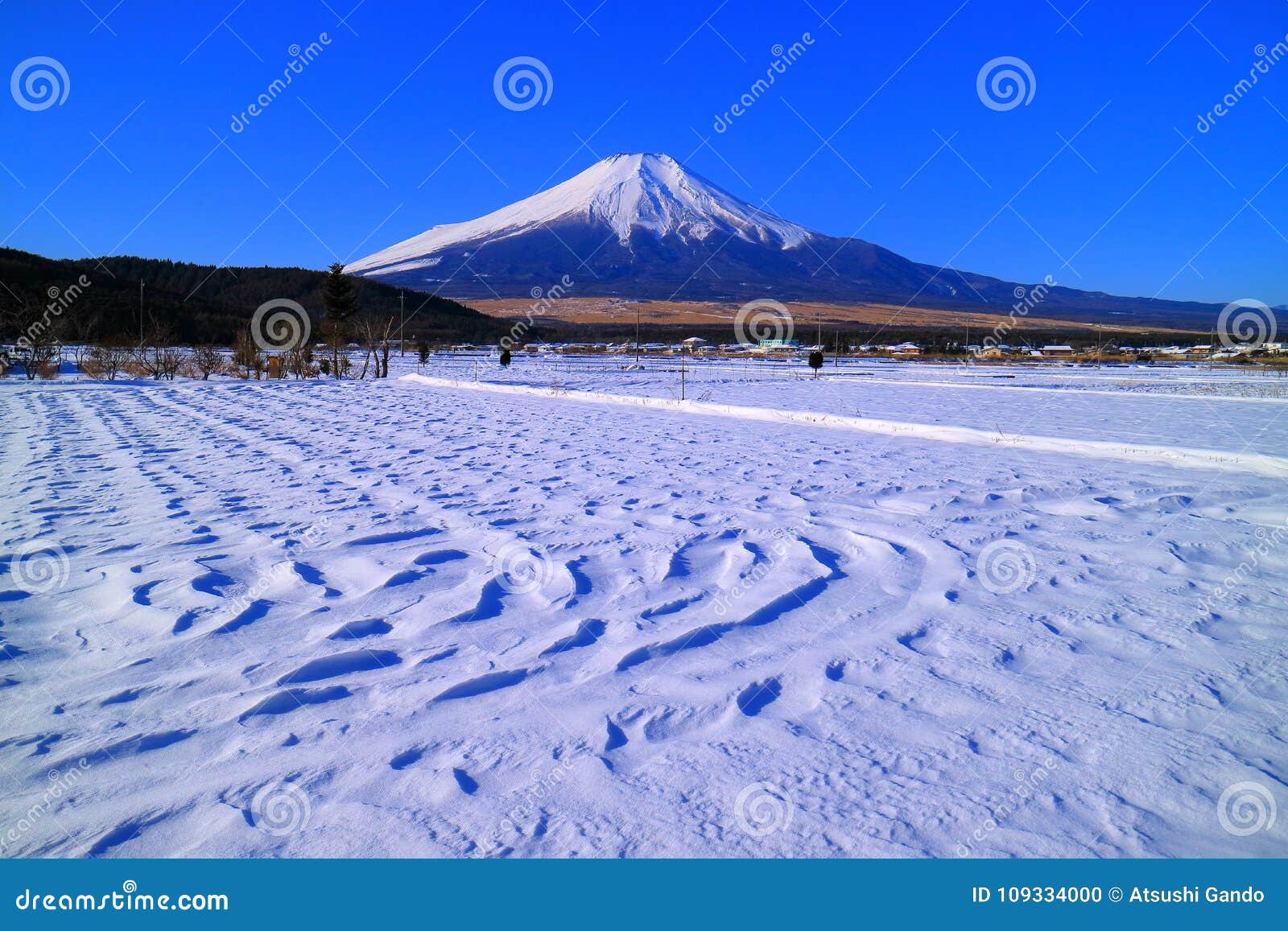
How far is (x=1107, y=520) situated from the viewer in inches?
213

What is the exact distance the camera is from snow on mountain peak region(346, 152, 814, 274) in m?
157

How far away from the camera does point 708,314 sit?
11131cm

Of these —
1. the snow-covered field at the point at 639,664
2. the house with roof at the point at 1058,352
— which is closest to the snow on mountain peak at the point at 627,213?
the house with roof at the point at 1058,352

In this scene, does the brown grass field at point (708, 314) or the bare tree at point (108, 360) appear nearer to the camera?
the bare tree at point (108, 360)

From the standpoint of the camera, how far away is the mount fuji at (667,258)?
135 m

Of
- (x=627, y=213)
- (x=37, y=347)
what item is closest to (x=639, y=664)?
(x=37, y=347)

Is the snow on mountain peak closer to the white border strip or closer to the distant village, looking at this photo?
the distant village

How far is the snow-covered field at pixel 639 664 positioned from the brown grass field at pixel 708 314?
9207 centimetres

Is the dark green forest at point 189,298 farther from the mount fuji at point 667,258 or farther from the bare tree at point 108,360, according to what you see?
the mount fuji at point 667,258

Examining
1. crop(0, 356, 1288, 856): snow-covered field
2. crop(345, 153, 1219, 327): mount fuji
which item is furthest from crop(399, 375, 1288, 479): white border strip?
crop(345, 153, 1219, 327): mount fuji

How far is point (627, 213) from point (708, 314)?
5768 centimetres

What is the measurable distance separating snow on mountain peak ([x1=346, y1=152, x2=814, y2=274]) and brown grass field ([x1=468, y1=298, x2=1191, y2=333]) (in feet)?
117

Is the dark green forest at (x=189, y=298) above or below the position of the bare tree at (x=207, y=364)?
above

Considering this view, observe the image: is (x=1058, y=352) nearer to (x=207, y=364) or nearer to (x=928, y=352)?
(x=928, y=352)
